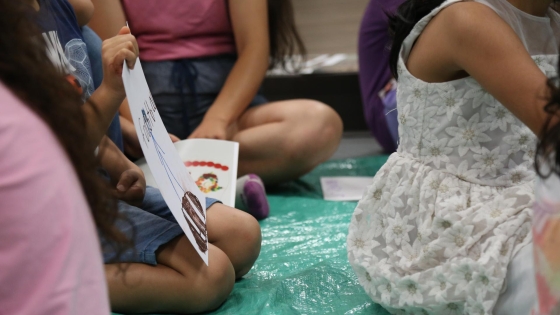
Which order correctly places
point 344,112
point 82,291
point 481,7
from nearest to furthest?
point 82,291 → point 481,7 → point 344,112

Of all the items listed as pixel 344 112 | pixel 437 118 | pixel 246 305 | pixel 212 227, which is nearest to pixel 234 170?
pixel 212 227

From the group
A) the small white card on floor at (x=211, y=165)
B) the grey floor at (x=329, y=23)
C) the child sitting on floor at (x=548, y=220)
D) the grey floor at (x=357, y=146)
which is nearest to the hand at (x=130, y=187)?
the small white card on floor at (x=211, y=165)

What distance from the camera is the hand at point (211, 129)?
4.58 feet

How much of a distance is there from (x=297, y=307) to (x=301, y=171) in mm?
695

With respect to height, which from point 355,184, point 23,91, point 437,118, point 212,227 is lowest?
point 355,184

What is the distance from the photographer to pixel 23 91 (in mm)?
465

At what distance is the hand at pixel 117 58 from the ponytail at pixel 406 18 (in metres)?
0.33

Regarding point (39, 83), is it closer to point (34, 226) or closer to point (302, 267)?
point (34, 226)

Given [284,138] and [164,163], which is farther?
[284,138]

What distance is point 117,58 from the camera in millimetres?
744

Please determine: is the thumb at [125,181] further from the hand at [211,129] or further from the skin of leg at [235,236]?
the hand at [211,129]

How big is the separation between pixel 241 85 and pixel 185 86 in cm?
14

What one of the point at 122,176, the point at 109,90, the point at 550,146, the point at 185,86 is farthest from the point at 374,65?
the point at 550,146

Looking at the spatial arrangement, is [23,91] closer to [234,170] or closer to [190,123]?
[234,170]
